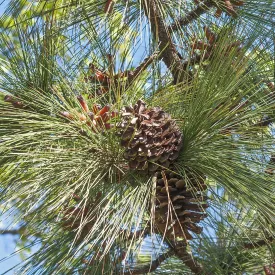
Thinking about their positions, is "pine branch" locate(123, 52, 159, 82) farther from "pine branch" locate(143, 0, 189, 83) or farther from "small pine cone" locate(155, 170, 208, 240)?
"small pine cone" locate(155, 170, 208, 240)

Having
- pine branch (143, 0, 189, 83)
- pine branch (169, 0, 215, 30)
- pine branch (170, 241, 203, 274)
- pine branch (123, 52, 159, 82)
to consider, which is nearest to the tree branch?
pine branch (123, 52, 159, 82)

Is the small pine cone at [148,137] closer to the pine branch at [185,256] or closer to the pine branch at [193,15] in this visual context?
the pine branch at [185,256]

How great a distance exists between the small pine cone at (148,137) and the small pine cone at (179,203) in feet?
0.10

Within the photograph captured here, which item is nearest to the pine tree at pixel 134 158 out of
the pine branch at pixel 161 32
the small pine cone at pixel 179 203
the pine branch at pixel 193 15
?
the small pine cone at pixel 179 203

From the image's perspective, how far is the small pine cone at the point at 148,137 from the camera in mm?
1380

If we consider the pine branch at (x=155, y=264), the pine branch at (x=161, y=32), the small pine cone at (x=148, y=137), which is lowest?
the pine branch at (x=155, y=264)

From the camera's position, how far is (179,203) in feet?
4.58

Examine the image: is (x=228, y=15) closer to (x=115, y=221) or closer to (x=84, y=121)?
(x=84, y=121)

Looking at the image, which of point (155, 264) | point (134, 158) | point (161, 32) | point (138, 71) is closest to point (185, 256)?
point (155, 264)

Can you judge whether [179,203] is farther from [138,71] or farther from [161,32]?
[161,32]

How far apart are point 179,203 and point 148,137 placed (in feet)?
0.44

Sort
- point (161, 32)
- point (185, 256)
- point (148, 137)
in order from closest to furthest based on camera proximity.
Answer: point (148, 137), point (185, 256), point (161, 32)

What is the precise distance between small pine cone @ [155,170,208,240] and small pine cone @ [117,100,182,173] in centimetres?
3

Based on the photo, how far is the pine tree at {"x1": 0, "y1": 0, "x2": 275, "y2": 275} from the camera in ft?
4.44
